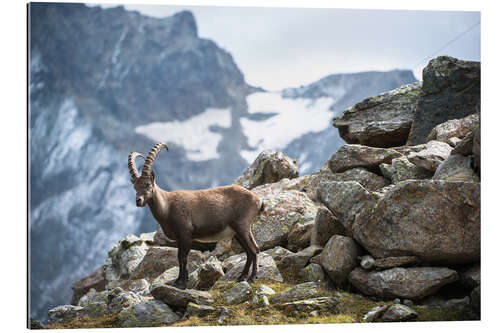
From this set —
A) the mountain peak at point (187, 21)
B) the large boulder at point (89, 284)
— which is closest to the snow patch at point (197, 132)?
the mountain peak at point (187, 21)

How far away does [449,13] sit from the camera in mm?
11844

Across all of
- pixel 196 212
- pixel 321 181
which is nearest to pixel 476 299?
pixel 196 212

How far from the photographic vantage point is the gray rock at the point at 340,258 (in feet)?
34.5

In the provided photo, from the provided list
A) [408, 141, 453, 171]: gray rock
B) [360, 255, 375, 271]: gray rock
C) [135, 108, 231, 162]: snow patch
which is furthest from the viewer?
[135, 108, 231, 162]: snow patch

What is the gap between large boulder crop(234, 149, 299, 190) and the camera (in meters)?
20.0

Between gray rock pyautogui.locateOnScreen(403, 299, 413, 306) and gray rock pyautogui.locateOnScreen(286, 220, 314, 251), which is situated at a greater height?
gray rock pyautogui.locateOnScreen(286, 220, 314, 251)

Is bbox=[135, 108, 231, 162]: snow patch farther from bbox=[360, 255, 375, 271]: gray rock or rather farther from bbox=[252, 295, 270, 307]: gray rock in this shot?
bbox=[252, 295, 270, 307]: gray rock

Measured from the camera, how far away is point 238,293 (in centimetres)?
999

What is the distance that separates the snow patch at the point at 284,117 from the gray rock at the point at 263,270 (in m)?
8.23

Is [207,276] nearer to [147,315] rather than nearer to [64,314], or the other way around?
[147,315]

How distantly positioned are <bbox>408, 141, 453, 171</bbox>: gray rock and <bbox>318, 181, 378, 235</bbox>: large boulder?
3056 mm

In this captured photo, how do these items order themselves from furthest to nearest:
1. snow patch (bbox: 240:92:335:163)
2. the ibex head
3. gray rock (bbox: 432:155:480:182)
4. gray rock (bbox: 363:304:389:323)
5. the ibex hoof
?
snow patch (bbox: 240:92:335:163)
gray rock (bbox: 432:155:480:182)
the ibex hoof
the ibex head
gray rock (bbox: 363:304:389:323)

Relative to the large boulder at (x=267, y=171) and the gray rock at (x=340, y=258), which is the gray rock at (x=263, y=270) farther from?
the large boulder at (x=267, y=171)

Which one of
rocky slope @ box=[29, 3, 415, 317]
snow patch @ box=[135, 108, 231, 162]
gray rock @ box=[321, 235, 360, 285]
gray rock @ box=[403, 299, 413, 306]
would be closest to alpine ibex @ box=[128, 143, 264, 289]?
gray rock @ box=[321, 235, 360, 285]
